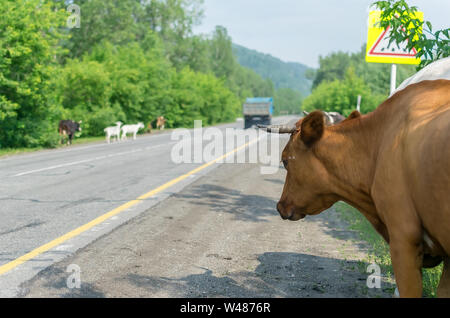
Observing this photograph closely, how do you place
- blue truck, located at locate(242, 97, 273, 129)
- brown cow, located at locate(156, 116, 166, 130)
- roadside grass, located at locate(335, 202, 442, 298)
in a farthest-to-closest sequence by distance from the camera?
blue truck, located at locate(242, 97, 273, 129) < brown cow, located at locate(156, 116, 166, 130) < roadside grass, located at locate(335, 202, 442, 298)

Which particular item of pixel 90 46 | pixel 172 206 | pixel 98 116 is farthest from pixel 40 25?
pixel 90 46

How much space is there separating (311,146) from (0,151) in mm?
20792

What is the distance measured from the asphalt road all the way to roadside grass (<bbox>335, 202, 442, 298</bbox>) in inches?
132

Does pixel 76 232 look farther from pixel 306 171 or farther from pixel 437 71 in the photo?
pixel 437 71

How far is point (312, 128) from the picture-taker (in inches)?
118

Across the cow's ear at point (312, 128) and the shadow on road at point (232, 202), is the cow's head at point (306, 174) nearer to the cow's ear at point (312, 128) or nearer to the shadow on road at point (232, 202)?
the cow's ear at point (312, 128)

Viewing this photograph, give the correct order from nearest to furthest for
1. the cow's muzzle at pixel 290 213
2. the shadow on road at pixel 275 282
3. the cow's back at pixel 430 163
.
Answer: the cow's back at pixel 430 163 → the cow's muzzle at pixel 290 213 → the shadow on road at pixel 275 282

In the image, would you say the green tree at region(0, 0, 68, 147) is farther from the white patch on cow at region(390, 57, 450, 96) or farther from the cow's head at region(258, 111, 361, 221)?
the white patch on cow at region(390, 57, 450, 96)

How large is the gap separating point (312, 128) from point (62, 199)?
710 centimetres

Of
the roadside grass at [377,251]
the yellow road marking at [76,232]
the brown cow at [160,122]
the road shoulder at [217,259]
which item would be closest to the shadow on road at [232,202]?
the road shoulder at [217,259]

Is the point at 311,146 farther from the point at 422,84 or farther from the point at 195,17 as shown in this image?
the point at 195,17

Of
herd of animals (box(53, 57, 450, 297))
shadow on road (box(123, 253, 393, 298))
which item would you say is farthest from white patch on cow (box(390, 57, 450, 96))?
shadow on road (box(123, 253, 393, 298))

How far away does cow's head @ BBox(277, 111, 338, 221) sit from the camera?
301 cm

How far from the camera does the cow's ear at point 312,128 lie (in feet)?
9.64
